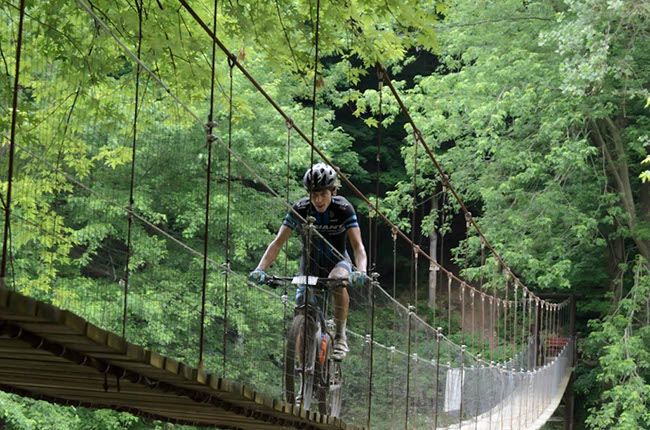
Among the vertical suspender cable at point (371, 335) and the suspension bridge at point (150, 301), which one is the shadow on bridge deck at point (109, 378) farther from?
the vertical suspender cable at point (371, 335)

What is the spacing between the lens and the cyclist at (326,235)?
4234mm

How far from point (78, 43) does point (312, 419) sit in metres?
1.55

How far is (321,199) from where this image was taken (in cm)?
430

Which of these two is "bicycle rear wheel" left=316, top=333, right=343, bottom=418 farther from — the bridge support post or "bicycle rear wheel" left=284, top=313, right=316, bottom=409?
the bridge support post

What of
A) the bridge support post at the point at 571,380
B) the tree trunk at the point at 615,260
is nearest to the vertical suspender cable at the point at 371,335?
the tree trunk at the point at 615,260

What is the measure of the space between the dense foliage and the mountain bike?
0.38 feet

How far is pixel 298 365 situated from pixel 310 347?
0.08m

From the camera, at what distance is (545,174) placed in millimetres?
13555

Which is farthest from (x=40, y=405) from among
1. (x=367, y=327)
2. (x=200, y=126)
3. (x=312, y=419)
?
(x=200, y=126)

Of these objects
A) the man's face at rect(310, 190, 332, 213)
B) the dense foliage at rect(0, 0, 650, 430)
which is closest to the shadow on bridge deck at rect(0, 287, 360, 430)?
the dense foliage at rect(0, 0, 650, 430)

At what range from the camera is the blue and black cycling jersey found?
4305mm

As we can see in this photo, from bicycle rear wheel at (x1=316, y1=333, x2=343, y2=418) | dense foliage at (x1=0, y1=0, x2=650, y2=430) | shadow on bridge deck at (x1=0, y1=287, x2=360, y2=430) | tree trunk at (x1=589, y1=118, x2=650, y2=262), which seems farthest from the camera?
tree trunk at (x1=589, y1=118, x2=650, y2=262)

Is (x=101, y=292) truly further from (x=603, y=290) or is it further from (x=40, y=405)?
(x=603, y=290)

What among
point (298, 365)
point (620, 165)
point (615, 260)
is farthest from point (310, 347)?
point (615, 260)
